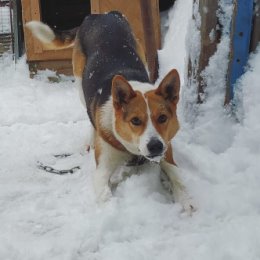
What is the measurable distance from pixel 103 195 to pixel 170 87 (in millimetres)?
824

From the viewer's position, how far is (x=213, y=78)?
11.9 feet

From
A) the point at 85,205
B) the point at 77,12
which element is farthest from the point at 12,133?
the point at 77,12

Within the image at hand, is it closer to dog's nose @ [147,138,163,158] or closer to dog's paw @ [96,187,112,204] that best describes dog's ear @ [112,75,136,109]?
dog's nose @ [147,138,163,158]

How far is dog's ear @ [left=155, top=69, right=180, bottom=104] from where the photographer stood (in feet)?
9.77

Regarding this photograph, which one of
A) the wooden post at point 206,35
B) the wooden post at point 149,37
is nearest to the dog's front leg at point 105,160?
the wooden post at point 206,35

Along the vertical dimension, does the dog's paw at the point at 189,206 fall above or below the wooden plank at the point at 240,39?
below

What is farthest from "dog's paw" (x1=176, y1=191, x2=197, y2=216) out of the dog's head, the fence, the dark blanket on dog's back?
the fence

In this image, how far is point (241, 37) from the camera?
3436 millimetres

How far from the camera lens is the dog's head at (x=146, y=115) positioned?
9.20 feet

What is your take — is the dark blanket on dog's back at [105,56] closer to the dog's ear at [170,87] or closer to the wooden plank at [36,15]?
the dog's ear at [170,87]

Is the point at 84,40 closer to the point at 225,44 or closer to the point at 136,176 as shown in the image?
the point at 225,44

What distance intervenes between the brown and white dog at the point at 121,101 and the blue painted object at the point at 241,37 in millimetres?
Answer: 655

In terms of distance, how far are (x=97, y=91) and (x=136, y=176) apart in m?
0.82

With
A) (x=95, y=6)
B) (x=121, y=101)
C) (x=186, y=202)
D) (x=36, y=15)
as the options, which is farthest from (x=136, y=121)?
(x=36, y=15)
